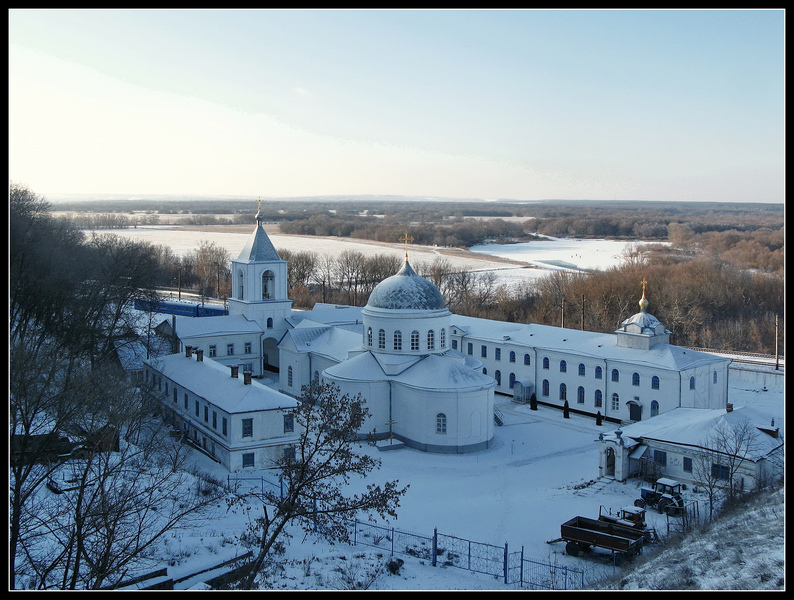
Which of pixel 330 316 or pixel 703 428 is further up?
pixel 330 316

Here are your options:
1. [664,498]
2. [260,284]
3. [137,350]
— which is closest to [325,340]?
[260,284]

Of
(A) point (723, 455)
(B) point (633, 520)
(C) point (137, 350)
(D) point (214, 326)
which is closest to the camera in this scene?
(B) point (633, 520)

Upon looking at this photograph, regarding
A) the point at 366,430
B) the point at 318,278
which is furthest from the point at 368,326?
the point at 318,278

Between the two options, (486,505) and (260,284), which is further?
(260,284)

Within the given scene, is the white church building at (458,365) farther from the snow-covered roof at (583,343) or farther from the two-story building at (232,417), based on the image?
the two-story building at (232,417)

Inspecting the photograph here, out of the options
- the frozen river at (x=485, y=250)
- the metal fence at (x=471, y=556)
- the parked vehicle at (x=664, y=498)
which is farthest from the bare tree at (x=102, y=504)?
the frozen river at (x=485, y=250)

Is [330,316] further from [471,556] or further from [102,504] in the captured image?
[102,504]

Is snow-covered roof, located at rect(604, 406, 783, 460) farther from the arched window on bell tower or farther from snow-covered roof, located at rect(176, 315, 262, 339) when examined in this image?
the arched window on bell tower

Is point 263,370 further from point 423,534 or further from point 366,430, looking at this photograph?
point 423,534
